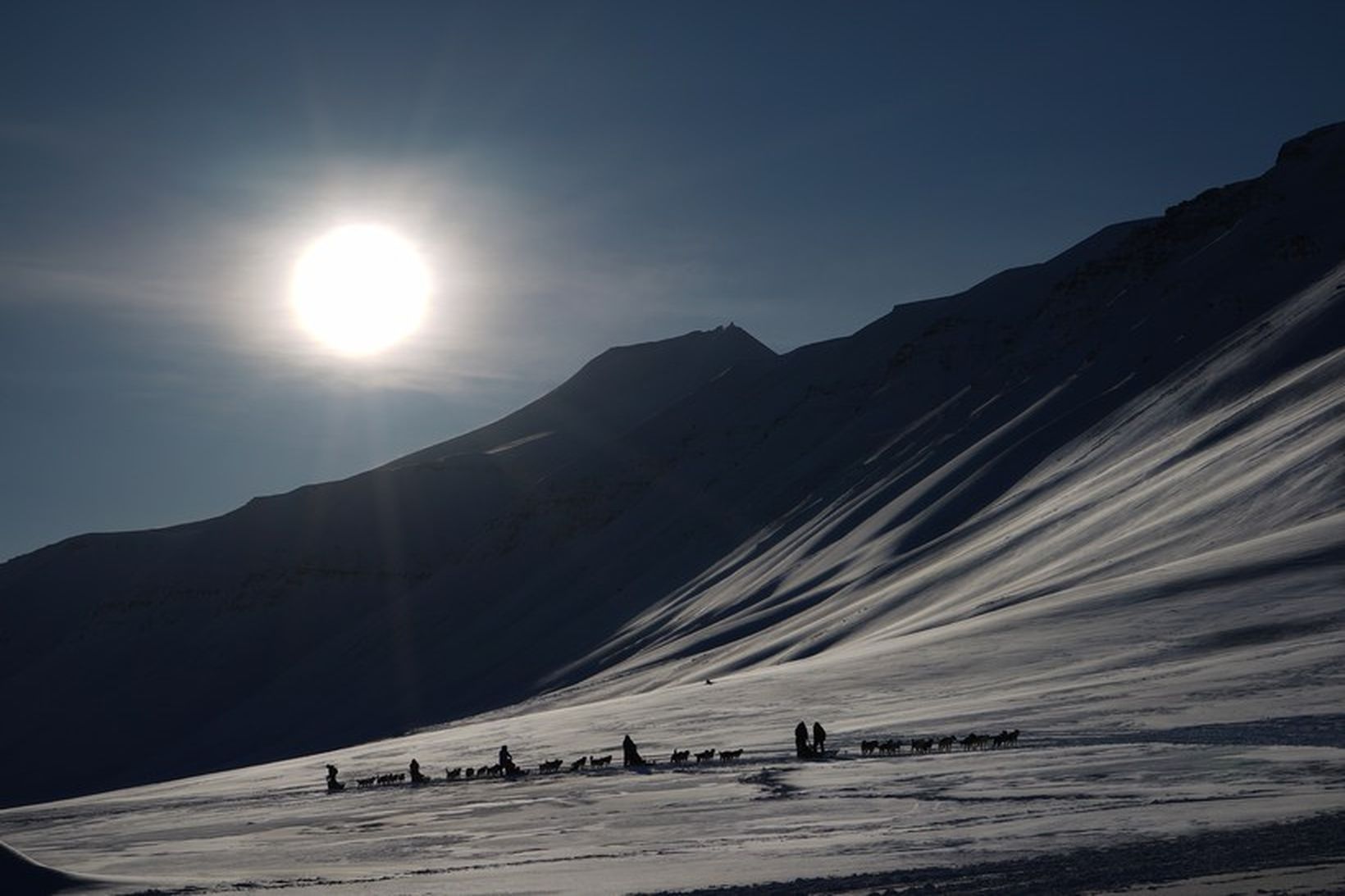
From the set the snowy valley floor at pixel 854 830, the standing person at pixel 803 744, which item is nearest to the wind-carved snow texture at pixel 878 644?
the snowy valley floor at pixel 854 830

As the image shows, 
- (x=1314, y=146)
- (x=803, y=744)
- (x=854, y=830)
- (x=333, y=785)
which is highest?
(x=1314, y=146)

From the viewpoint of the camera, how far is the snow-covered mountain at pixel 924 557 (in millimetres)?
51625

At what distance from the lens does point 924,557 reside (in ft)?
309

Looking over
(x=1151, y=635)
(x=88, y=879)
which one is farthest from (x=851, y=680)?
(x=88, y=879)

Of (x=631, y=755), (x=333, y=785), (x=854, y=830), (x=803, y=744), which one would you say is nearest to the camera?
(x=854, y=830)

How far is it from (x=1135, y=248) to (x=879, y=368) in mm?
37236

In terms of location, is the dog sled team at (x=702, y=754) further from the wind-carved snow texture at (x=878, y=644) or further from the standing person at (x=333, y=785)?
the wind-carved snow texture at (x=878, y=644)

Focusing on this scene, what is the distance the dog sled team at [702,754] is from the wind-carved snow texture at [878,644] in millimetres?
945

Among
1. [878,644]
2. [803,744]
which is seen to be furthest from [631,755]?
[878,644]

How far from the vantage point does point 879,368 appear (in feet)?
607

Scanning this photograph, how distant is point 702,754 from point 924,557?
5562cm

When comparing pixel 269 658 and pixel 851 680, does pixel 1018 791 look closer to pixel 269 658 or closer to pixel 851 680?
pixel 851 680

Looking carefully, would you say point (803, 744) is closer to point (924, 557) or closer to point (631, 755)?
point (631, 755)

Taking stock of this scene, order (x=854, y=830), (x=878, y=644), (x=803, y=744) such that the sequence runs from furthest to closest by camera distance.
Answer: (x=878, y=644)
(x=803, y=744)
(x=854, y=830)
